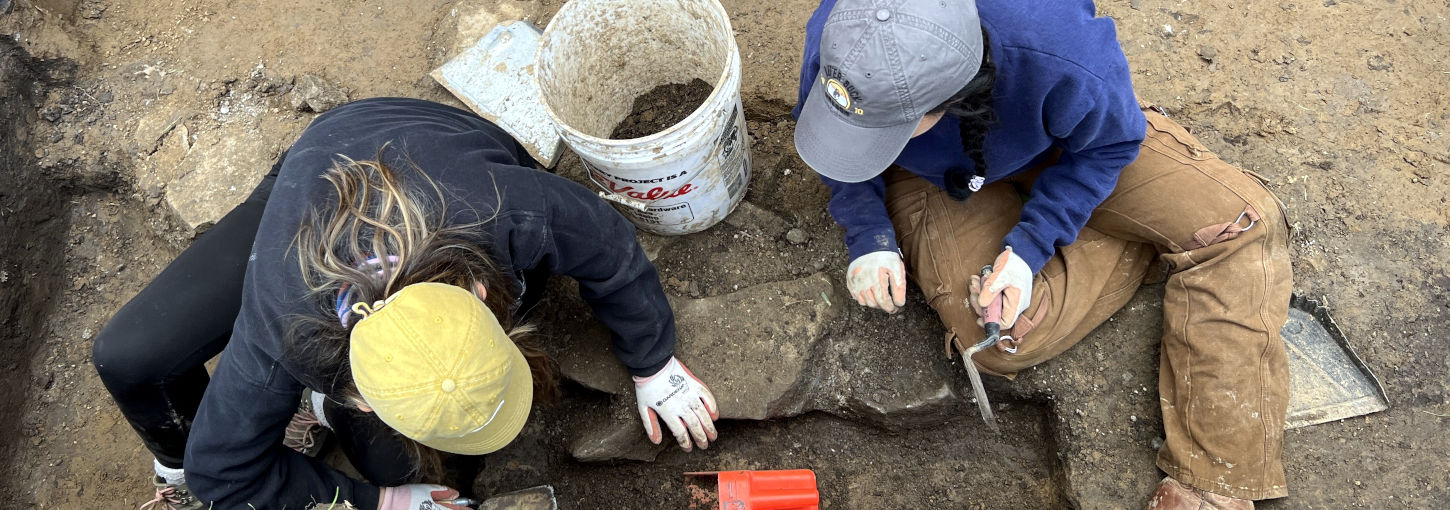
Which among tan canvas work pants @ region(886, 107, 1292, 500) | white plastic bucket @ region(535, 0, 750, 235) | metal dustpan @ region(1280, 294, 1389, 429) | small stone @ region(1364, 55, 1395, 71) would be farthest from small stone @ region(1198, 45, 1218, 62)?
white plastic bucket @ region(535, 0, 750, 235)

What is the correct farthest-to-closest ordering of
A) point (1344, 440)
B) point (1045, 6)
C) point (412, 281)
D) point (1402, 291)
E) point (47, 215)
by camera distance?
point (47, 215)
point (1402, 291)
point (1344, 440)
point (1045, 6)
point (412, 281)

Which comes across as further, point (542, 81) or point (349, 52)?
point (349, 52)

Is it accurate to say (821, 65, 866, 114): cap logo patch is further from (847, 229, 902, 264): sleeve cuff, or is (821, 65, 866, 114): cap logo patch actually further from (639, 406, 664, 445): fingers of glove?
(639, 406, 664, 445): fingers of glove

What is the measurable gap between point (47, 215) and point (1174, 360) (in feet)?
10.4

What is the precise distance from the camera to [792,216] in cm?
220

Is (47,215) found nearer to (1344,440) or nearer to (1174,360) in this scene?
(1174,360)

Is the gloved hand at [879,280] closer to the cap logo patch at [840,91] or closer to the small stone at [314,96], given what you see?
the cap logo patch at [840,91]

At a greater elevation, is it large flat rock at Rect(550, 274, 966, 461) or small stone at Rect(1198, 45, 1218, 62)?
small stone at Rect(1198, 45, 1218, 62)

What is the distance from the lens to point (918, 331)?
2027 mm

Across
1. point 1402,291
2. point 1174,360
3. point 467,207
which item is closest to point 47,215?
point 467,207

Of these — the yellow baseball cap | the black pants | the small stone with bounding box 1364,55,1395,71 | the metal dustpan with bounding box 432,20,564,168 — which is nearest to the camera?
the yellow baseball cap

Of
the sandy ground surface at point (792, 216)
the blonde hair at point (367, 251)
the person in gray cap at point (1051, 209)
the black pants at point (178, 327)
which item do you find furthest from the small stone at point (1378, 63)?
the black pants at point (178, 327)

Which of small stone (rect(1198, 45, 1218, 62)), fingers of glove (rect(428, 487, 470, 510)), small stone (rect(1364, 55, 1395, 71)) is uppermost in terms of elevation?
small stone (rect(1198, 45, 1218, 62))

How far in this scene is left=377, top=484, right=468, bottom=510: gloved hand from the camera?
6.24 ft
